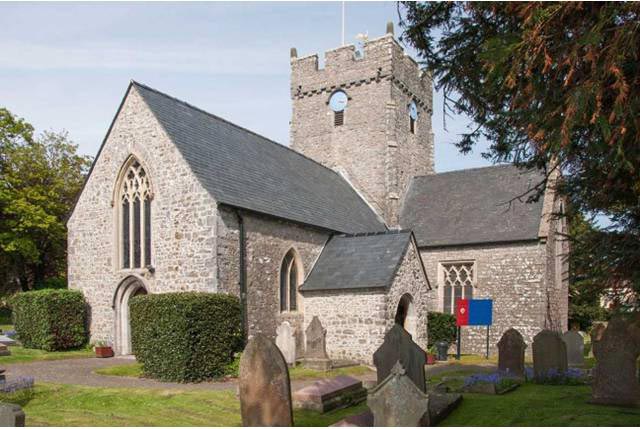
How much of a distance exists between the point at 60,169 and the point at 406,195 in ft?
72.9

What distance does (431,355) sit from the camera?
20.3 metres

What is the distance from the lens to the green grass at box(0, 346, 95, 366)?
17.0 m

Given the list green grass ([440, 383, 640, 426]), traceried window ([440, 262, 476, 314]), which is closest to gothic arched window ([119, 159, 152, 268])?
green grass ([440, 383, 640, 426])

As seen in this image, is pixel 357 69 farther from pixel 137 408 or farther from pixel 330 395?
pixel 137 408

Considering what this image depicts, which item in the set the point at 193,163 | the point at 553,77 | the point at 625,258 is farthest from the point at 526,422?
the point at 193,163

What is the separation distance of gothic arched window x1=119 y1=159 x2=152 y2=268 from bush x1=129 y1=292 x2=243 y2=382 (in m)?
3.10

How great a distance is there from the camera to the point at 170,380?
1454cm

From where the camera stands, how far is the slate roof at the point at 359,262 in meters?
19.2

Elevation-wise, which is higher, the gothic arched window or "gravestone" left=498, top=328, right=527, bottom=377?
the gothic arched window

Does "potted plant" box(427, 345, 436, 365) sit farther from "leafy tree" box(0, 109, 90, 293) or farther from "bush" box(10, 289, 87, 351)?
"leafy tree" box(0, 109, 90, 293)

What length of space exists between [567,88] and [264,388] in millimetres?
5633

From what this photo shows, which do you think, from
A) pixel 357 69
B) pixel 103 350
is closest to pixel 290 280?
pixel 103 350

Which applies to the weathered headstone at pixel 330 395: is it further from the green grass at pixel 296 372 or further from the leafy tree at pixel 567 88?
the leafy tree at pixel 567 88

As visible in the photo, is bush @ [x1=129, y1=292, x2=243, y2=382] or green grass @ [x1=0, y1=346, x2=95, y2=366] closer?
bush @ [x1=129, y1=292, x2=243, y2=382]
